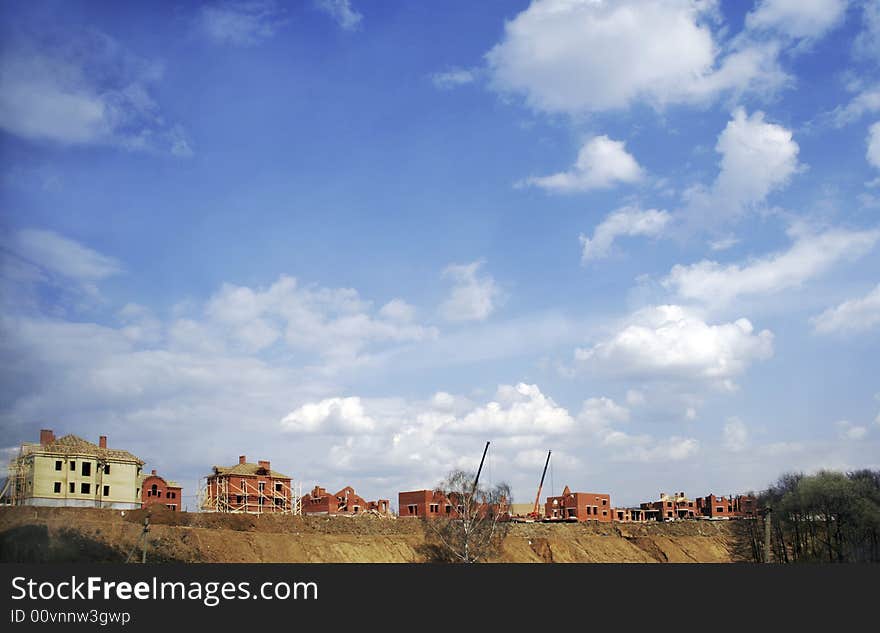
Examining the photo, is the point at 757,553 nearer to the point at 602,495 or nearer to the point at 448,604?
the point at 602,495

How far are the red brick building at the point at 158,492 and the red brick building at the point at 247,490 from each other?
11.5 feet

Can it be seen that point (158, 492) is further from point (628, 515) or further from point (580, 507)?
point (628, 515)

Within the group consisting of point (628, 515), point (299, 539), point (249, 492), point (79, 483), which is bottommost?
point (628, 515)

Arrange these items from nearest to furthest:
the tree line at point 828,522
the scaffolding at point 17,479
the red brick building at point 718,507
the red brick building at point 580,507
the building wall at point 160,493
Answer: the scaffolding at point 17,479, the tree line at point 828,522, the building wall at point 160,493, the red brick building at point 580,507, the red brick building at point 718,507

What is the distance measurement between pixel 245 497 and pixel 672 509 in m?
69.2

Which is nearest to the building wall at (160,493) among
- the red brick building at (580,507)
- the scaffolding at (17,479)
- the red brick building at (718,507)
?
the scaffolding at (17,479)

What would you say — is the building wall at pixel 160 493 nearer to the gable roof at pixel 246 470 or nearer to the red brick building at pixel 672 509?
the gable roof at pixel 246 470

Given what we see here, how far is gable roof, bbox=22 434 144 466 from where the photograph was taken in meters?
61.1

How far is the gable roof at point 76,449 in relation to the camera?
61.1m

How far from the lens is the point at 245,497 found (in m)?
80.7

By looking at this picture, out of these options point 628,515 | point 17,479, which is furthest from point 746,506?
point 17,479

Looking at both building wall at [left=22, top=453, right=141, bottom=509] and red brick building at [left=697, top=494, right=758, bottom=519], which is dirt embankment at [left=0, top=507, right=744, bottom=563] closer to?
building wall at [left=22, top=453, right=141, bottom=509]

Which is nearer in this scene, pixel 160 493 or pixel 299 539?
pixel 299 539

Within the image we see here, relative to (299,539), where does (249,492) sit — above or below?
above
